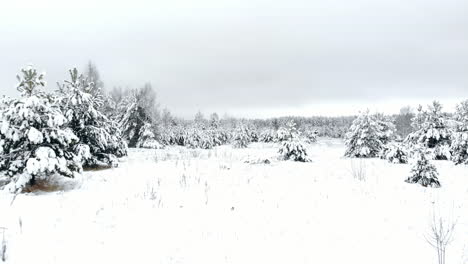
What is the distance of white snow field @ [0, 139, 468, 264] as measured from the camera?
12.9 ft

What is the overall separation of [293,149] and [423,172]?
7312 mm

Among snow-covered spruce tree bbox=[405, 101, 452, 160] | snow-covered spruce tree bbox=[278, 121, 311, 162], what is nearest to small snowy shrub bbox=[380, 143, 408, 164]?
snow-covered spruce tree bbox=[405, 101, 452, 160]

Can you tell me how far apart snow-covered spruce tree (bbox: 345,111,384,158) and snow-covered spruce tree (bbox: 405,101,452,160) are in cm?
205

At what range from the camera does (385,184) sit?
8320 millimetres

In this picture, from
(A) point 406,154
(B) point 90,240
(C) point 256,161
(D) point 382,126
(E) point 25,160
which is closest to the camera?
(B) point 90,240

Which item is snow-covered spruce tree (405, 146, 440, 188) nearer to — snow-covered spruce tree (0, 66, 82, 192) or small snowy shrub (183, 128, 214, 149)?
snow-covered spruce tree (0, 66, 82, 192)

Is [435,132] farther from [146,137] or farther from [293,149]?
[146,137]

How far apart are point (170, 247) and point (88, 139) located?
24.6ft

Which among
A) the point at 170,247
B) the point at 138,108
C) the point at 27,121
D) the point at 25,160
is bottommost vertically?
the point at 170,247

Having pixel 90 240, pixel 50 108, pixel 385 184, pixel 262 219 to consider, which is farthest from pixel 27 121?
pixel 385 184

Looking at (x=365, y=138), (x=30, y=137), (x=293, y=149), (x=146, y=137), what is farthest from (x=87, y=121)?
(x=146, y=137)

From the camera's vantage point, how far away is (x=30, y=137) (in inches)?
236

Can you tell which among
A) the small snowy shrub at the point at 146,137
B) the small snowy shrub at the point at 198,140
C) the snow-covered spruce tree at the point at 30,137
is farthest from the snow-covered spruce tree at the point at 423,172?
the small snowy shrub at the point at 198,140

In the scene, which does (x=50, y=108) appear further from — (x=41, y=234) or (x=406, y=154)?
(x=406, y=154)
